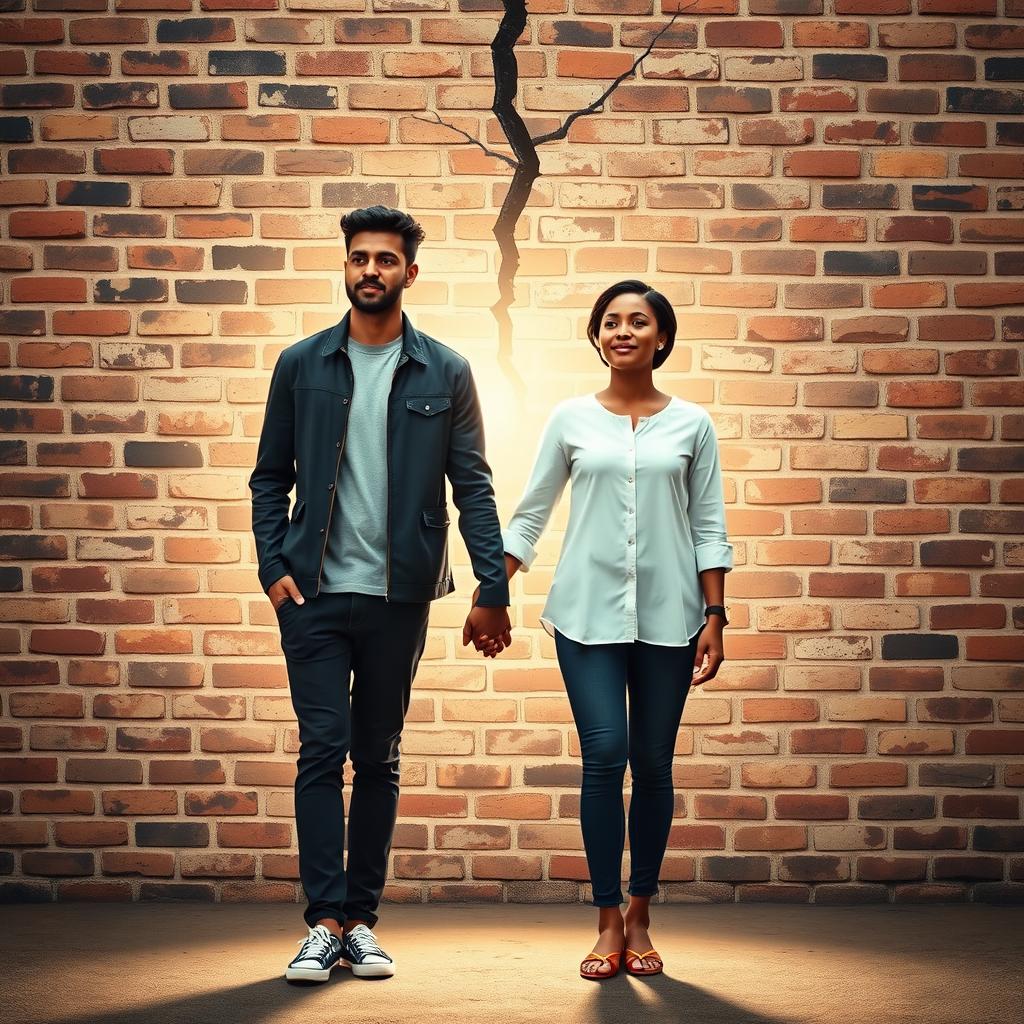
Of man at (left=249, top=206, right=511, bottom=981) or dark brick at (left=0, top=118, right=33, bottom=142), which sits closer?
man at (left=249, top=206, right=511, bottom=981)

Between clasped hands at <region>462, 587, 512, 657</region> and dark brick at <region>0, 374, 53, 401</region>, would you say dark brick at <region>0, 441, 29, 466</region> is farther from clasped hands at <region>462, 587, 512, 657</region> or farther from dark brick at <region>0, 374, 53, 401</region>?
clasped hands at <region>462, 587, 512, 657</region>

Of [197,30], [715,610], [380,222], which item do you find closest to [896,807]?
[715,610]

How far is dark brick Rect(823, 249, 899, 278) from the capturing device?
3.49 meters

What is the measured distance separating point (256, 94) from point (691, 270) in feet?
4.45

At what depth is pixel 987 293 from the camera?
3.50 m

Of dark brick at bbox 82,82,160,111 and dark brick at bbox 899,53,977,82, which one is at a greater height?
dark brick at bbox 899,53,977,82

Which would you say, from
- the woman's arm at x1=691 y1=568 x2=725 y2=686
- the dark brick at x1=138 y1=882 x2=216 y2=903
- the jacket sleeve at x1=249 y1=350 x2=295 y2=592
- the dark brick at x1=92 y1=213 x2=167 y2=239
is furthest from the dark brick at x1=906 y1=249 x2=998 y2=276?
the dark brick at x1=138 y1=882 x2=216 y2=903

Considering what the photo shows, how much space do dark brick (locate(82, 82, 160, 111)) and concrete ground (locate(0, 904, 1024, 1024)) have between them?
229 centimetres

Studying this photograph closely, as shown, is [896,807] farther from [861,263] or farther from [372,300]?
[372,300]

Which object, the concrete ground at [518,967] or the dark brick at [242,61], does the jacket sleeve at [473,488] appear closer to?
the concrete ground at [518,967]

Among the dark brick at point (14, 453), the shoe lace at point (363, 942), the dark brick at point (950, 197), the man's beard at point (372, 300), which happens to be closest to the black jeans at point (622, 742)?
the shoe lace at point (363, 942)

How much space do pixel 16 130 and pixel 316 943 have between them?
244 cm

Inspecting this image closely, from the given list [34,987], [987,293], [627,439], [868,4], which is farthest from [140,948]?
[868,4]

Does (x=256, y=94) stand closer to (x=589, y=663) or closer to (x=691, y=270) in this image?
(x=691, y=270)
